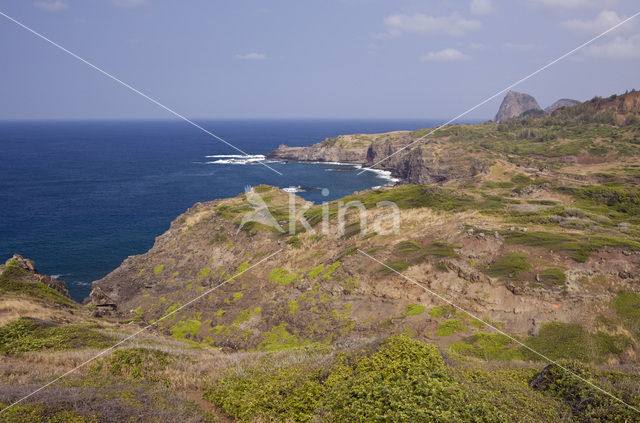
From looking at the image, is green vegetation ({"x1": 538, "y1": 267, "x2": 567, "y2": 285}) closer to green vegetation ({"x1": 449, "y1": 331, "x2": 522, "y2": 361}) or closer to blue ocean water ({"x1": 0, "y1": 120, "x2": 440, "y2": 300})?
green vegetation ({"x1": 449, "y1": 331, "x2": 522, "y2": 361})

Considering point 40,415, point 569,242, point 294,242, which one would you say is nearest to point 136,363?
point 40,415

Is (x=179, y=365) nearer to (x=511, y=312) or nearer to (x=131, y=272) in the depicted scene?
(x=511, y=312)

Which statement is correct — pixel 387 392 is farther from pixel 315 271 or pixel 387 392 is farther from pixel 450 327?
pixel 315 271

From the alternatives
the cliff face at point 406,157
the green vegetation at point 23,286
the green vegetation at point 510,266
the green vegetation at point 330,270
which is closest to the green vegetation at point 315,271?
the green vegetation at point 330,270

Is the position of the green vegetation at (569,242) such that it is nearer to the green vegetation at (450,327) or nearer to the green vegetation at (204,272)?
the green vegetation at (450,327)

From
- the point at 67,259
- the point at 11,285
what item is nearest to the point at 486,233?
the point at 11,285
